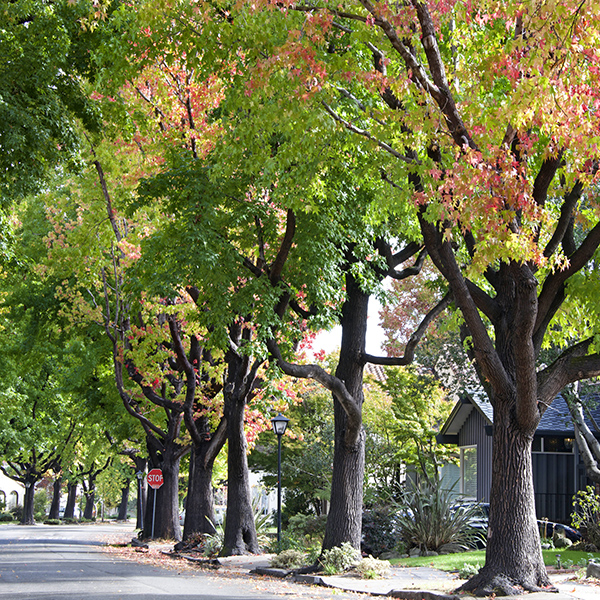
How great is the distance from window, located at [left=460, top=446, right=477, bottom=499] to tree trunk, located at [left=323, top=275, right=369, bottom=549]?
1492cm

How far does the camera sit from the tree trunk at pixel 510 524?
35.6ft

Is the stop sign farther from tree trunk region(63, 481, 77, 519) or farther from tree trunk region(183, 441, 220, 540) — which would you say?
tree trunk region(63, 481, 77, 519)

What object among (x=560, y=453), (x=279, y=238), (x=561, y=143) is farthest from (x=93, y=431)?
(x=561, y=143)

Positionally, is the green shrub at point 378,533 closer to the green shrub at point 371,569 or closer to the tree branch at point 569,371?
the green shrub at point 371,569

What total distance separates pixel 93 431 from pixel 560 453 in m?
28.7

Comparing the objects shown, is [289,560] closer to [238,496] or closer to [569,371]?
[238,496]

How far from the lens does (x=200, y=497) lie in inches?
981

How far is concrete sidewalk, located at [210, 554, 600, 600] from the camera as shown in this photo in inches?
418

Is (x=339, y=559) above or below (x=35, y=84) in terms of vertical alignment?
below

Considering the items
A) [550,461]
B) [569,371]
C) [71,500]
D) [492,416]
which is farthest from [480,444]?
[71,500]

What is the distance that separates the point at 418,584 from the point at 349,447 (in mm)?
3808

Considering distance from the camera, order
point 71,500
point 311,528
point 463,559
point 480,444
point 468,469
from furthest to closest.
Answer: point 71,500 < point 468,469 < point 480,444 < point 311,528 < point 463,559

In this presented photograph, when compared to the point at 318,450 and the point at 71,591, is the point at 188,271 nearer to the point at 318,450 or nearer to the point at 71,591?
the point at 71,591

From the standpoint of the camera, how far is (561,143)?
31.5ft
